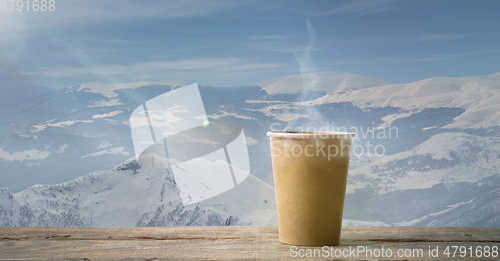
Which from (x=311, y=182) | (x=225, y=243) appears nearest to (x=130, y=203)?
(x=225, y=243)

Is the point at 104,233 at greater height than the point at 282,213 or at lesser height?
lesser

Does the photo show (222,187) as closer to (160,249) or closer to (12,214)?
(160,249)

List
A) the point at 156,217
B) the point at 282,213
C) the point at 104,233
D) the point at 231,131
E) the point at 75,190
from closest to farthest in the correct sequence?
1. the point at 282,213
2. the point at 104,233
3. the point at 231,131
4. the point at 156,217
5. the point at 75,190

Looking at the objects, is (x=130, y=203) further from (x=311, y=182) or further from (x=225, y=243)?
(x=311, y=182)

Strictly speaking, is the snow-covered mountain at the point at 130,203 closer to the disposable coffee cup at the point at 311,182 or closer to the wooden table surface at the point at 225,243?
the wooden table surface at the point at 225,243

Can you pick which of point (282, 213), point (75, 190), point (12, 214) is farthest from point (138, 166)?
point (282, 213)

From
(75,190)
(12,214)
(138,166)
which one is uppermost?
(138,166)

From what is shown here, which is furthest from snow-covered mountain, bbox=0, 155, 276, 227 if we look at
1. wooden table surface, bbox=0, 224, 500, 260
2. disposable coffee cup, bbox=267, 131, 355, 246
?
disposable coffee cup, bbox=267, 131, 355, 246

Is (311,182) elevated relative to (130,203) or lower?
elevated
